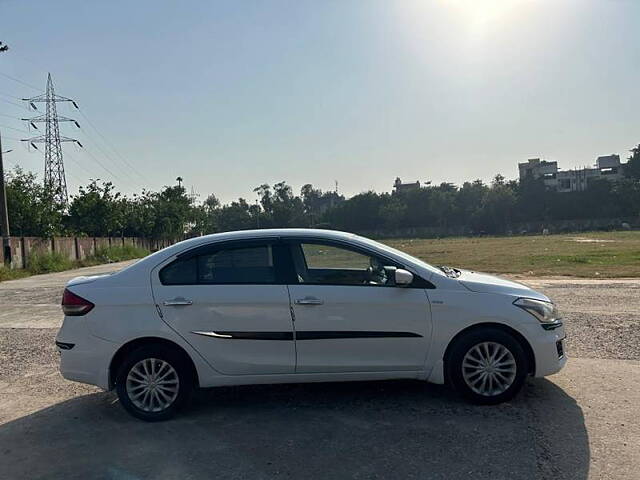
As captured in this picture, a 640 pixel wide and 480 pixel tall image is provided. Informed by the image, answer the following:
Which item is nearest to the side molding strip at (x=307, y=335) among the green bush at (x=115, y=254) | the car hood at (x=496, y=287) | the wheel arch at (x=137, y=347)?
the wheel arch at (x=137, y=347)

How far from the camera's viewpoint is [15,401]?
220 inches

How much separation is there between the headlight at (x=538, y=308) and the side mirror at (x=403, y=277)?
3.31ft

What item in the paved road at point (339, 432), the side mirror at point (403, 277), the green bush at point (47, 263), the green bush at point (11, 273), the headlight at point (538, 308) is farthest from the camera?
the green bush at point (47, 263)

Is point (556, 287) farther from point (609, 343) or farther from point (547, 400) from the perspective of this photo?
point (547, 400)

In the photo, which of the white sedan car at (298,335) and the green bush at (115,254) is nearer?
the white sedan car at (298,335)

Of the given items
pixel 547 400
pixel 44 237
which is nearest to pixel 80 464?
pixel 547 400

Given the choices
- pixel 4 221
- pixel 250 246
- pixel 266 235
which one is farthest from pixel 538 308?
pixel 4 221

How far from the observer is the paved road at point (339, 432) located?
151 inches

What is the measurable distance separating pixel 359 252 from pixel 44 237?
109ft

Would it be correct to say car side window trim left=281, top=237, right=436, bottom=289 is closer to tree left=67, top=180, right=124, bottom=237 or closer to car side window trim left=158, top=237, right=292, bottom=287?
car side window trim left=158, top=237, right=292, bottom=287

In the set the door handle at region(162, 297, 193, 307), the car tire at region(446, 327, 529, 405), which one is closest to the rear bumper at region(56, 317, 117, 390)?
the door handle at region(162, 297, 193, 307)

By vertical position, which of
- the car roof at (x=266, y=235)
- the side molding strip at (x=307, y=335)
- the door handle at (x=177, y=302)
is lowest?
the side molding strip at (x=307, y=335)

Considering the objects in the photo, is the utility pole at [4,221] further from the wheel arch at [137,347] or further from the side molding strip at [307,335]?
the side molding strip at [307,335]

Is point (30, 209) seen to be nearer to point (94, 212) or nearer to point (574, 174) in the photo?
point (94, 212)
